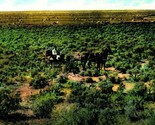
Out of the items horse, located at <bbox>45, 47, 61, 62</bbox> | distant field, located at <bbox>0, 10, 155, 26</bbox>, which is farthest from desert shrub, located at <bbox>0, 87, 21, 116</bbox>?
distant field, located at <bbox>0, 10, 155, 26</bbox>

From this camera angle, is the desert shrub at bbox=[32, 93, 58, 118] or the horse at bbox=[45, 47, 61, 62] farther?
the horse at bbox=[45, 47, 61, 62]

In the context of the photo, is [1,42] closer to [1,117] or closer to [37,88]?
[37,88]


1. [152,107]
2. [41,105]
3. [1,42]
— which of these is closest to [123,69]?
[152,107]

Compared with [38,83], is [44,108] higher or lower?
higher

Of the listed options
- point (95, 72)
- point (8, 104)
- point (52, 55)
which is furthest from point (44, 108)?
point (52, 55)

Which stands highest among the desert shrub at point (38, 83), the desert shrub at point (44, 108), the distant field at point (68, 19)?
the desert shrub at point (44, 108)

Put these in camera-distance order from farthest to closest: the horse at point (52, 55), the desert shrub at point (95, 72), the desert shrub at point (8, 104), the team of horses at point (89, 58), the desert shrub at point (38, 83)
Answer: the horse at point (52, 55)
the team of horses at point (89, 58)
the desert shrub at point (95, 72)
the desert shrub at point (38, 83)
the desert shrub at point (8, 104)

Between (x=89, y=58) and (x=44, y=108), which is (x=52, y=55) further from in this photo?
(x=44, y=108)

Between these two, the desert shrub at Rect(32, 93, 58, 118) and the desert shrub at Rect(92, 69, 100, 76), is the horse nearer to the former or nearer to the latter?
the desert shrub at Rect(92, 69, 100, 76)

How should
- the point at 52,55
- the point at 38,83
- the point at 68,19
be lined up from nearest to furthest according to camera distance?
the point at 38,83 < the point at 52,55 < the point at 68,19

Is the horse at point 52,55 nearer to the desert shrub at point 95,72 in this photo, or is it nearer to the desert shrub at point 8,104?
the desert shrub at point 95,72

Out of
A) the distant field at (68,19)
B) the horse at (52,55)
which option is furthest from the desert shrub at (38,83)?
the distant field at (68,19)
